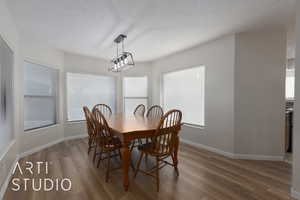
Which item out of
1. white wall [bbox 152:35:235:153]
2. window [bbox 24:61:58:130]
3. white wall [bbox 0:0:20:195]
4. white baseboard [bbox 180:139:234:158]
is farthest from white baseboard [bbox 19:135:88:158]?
white wall [bbox 152:35:235:153]

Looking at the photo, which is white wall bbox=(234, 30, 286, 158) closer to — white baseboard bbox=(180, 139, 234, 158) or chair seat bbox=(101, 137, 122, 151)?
white baseboard bbox=(180, 139, 234, 158)

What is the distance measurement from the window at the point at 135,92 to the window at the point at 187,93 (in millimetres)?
761

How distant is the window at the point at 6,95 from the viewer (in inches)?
76.7

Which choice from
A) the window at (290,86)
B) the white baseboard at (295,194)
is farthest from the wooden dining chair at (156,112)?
the window at (290,86)

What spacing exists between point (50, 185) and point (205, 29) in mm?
3384

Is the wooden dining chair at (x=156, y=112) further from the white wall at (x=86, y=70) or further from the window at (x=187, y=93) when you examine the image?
the white wall at (x=86, y=70)

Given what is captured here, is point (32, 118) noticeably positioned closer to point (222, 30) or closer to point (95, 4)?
point (95, 4)

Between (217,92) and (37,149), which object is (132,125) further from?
(37,149)

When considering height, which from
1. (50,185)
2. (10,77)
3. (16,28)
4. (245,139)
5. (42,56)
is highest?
(16,28)

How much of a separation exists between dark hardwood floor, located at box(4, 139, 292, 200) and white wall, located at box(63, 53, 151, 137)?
49.1 inches

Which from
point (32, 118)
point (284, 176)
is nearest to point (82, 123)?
point (32, 118)

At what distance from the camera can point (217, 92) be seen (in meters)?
3.08

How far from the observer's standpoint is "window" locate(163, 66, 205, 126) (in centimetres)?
360

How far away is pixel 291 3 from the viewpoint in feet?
6.21
